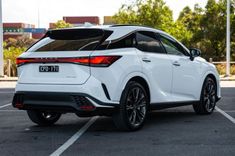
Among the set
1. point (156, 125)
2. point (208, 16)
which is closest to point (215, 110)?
point (156, 125)

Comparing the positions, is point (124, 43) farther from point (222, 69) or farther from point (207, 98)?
point (222, 69)

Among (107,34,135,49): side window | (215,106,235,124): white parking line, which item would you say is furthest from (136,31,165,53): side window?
(215,106,235,124): white parking line

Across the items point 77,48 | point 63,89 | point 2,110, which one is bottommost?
point 2,110

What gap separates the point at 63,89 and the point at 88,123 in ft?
5.41

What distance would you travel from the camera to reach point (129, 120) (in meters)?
7.54

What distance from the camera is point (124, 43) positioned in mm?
7668

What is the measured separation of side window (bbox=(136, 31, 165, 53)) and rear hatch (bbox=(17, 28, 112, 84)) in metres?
0.66

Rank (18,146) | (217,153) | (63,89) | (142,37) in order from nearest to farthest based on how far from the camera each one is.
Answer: (217,153), (18,146), (63,89), (142,37)

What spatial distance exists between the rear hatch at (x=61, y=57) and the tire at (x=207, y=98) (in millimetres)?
2856

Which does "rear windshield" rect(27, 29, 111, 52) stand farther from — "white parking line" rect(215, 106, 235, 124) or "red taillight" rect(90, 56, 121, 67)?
"white parking line" rect(215, 106, 235, 124)

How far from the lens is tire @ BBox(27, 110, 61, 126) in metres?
8.31

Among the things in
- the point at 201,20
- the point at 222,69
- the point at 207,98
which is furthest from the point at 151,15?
the point at 207,98

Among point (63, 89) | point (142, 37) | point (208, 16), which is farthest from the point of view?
point (208, 16)

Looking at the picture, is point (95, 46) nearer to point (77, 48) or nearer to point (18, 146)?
point (77, 48)
